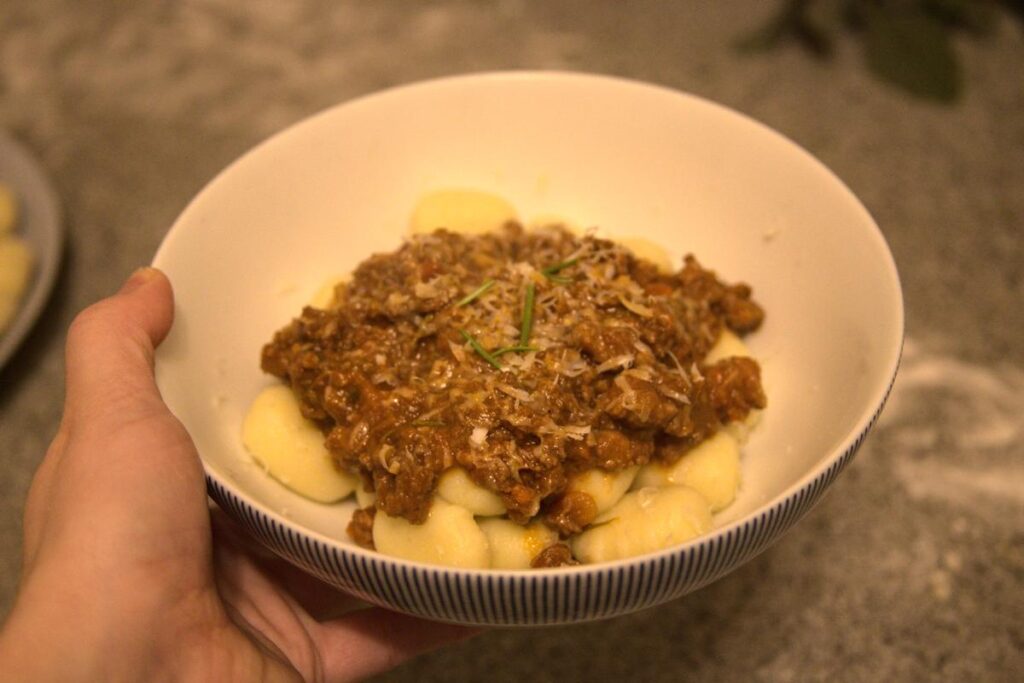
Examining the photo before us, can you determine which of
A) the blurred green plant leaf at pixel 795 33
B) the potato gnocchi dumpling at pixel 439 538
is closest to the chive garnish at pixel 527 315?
the potato gnocchi dumpling at pixel 439 538

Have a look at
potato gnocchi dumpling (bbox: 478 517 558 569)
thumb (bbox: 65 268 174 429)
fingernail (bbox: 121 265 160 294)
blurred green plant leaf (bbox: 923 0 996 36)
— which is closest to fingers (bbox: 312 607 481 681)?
potato gnocchi dumpling (bbox: 478 517 558 569)

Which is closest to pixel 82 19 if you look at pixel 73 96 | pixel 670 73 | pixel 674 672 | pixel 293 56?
pixel 73 96

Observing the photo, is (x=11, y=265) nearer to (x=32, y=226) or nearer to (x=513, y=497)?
(x=32, y=226)

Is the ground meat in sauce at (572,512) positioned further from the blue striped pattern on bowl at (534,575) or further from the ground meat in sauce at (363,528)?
the ground meat in sauce at (363,528)

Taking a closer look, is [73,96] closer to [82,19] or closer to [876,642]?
[82,19]

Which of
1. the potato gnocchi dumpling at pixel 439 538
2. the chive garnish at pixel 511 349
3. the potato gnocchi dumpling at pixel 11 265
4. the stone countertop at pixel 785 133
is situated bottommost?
the stone countertop at pixel 785 133

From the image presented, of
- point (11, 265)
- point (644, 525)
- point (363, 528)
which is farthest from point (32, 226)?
point (644, 525)
